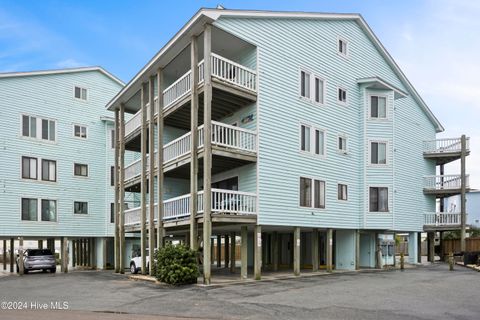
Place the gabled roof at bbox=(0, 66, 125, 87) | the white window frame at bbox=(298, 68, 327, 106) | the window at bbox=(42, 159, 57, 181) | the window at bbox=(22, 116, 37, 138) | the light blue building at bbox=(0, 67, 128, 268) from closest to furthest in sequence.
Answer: the white window frame at bbox=(298, 68, 327, 106)
the light blue building at bbox=(0, 67, 128, 268)
the gabled roof at bbox=(0, 66, 125, 87)
the window at bbox=(22, 116, 37, 138)
the window at bbox=(42, 159, 57, 181)

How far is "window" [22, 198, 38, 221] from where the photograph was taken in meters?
33.0

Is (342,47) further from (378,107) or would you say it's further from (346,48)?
(378,107)

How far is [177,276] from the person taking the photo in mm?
19812

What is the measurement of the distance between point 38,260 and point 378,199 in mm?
22711

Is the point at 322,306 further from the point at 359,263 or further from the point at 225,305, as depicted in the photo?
the point at 359,263

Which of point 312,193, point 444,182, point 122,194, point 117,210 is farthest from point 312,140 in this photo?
point 444,182

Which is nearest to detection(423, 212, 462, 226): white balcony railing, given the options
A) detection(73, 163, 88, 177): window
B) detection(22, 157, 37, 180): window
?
detection(73, 163, 88, 177): window

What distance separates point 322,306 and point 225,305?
279 cm

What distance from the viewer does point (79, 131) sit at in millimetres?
36812

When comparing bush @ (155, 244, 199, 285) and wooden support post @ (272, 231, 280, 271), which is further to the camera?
wooden support post @ (272, 231, 280, 271)

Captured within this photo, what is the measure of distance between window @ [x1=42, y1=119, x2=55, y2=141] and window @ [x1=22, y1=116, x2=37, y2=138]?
26.1 inches

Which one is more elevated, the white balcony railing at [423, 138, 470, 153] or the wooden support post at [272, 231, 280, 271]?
the white balcony railing at [423, 138, 470, 153]

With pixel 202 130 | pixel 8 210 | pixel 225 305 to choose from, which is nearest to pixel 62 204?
pixel 8 210

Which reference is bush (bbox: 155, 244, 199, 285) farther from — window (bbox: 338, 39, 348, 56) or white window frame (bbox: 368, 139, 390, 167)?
window (bbox: 338, 39, 348, 56)
